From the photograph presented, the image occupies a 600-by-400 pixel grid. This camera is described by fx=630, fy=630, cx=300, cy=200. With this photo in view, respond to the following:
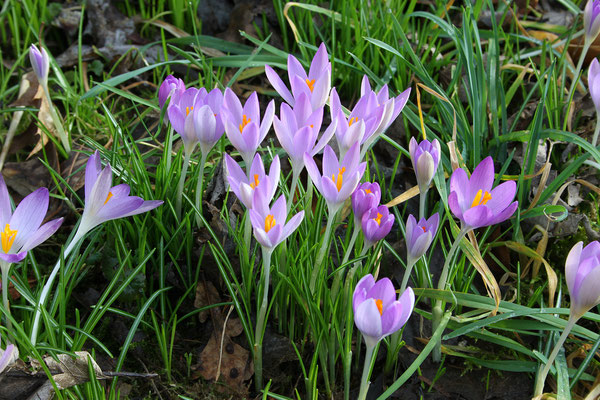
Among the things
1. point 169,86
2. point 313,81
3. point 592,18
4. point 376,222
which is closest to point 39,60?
point 169,86

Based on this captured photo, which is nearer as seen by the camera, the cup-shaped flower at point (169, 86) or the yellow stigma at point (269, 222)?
the yellow stigma at point (269, 222)

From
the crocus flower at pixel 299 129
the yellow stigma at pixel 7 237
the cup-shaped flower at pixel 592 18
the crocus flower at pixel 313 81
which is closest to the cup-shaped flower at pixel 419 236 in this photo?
the crocus flower at pixel 299 129

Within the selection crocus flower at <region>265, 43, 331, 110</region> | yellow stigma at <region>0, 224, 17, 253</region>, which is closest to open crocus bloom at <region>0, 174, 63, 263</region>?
yellow stigma at <region>0, 224, 17, 253</region>

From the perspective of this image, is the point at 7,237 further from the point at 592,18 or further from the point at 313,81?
the point at 592,18

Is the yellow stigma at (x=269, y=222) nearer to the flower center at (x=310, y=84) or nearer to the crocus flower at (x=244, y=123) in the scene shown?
the crocus flower at (x=244, y=123)

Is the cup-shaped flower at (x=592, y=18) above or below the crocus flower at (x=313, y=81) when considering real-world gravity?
below


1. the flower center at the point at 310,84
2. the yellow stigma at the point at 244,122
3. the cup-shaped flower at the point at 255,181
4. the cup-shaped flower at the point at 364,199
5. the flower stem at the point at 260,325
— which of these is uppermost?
the flower center at the point at 310,84

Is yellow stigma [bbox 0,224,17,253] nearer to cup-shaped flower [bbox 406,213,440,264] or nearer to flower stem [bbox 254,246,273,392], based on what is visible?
flower stem [bbox 254,246,273,392]
